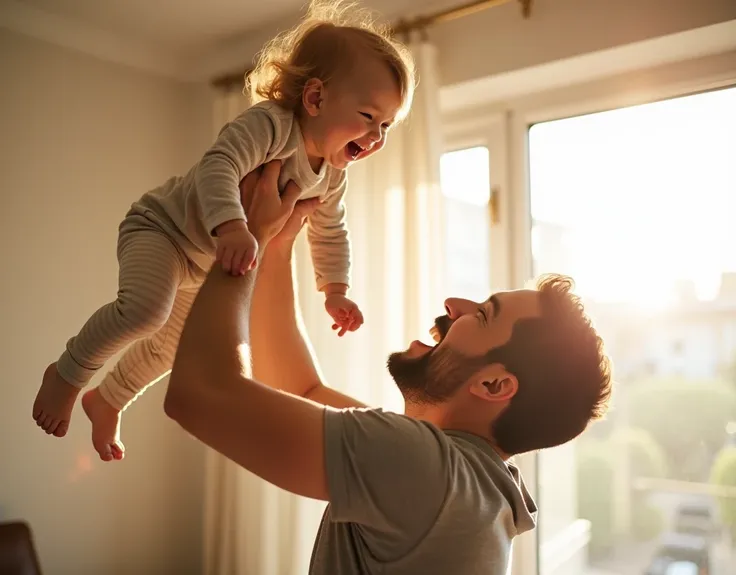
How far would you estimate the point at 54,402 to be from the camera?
1.21 meters

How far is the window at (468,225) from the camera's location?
2.68 m

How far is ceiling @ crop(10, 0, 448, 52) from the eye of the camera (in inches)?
112

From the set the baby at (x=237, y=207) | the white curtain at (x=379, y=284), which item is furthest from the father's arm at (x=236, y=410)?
the white curtain at (x=379, y=284)

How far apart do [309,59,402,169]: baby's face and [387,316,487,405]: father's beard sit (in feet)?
1.20

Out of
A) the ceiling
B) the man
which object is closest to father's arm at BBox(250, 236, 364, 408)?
the man

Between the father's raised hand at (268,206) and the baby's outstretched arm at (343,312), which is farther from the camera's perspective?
the baby's outstretched arm at (343,312)

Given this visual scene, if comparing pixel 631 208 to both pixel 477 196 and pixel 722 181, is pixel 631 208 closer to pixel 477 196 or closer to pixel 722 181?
pixel 722 181

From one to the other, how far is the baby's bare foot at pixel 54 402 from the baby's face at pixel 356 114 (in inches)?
23.0

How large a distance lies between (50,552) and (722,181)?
2804 mm

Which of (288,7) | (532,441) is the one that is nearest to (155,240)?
(532,441)

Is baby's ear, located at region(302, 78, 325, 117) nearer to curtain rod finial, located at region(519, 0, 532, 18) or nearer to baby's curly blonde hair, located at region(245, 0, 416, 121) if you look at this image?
baby's curly blonde hair, located at region(245, 0, 416, 121)

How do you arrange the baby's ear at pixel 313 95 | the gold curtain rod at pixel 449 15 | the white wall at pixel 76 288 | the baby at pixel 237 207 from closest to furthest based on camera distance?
the baby at pixel 237 207, the baby's ear at pixel 313 95, the gold curtain rod at pixel 449 15, the white wall at pixel 76 288

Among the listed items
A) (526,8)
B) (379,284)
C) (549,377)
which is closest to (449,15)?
(526,8)

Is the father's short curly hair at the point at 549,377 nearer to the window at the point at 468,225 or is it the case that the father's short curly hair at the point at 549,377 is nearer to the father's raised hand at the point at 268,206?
the father's raised hand at the point at 268,206
